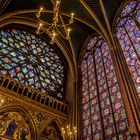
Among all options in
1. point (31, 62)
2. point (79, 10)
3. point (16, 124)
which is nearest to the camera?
point (16, 124)

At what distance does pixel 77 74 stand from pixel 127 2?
586 cm

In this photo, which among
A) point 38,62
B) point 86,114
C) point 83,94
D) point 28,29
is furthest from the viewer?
point 28,29

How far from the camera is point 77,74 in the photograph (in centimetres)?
1269

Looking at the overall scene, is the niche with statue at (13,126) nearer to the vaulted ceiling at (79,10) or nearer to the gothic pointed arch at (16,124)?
the gothic pointed arch at (16,124)

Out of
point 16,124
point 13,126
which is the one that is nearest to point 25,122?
point 16,124

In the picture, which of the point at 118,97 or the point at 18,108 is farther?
the point at 18,108

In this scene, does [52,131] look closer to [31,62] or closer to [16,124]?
[16,124]

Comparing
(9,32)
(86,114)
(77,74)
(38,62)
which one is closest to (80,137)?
(86,114)

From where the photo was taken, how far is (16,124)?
8883 mm

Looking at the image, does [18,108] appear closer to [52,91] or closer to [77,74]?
[52,91]

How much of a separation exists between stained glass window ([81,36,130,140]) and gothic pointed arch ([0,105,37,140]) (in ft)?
9.27

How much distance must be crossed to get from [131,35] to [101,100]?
3982mm

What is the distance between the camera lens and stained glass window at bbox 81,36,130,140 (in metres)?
7.77

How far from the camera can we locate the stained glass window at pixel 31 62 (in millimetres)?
10680
